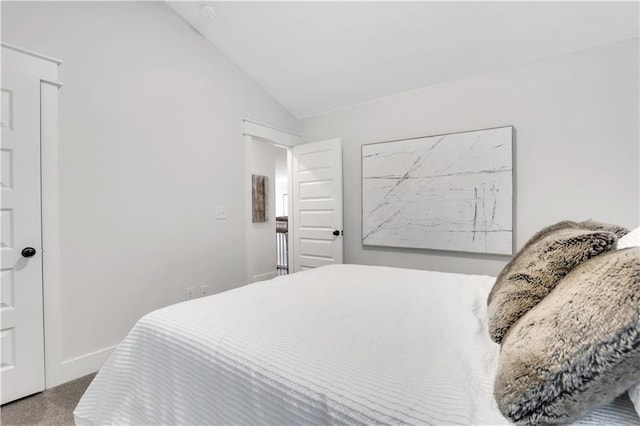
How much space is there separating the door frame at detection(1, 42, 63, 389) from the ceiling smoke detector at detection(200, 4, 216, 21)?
1244 millimetres

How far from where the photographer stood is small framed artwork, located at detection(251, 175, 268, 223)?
4.86m

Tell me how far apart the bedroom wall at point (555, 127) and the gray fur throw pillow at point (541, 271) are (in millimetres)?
1989

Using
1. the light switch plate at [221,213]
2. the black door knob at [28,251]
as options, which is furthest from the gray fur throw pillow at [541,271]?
the light switch plate at [221,213]

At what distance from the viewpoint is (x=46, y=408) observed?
6.07 feet

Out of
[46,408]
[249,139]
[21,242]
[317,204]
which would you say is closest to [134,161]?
[21,242]

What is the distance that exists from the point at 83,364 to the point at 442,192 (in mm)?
3271

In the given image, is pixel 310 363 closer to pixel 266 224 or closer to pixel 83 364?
pixel 83 364

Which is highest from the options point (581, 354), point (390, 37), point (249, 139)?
point (390, 37)

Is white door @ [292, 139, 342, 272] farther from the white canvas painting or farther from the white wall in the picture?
the white wall

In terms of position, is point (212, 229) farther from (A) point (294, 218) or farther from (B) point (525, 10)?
(B) point (525, 10)

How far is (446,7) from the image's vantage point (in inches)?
95.0

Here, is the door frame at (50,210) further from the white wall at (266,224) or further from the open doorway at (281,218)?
the open doorway at (281,218)

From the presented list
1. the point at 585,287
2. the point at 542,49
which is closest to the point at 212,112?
the point at 542,49

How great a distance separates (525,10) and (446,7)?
55 cm
